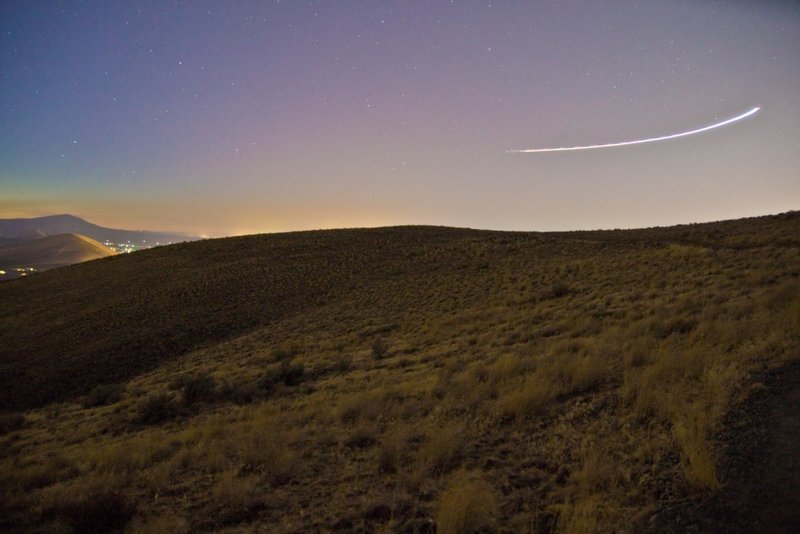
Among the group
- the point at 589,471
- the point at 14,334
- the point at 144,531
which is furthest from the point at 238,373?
the point at 14,334

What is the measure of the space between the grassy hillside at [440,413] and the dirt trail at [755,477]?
0.15 m

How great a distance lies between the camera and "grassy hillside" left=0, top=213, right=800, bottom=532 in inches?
172

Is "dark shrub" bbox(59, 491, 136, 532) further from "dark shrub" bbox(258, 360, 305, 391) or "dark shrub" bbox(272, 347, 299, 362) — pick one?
"dark shrub" bbox(272, 347, 299, 362)

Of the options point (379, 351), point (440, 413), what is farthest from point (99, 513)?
point (379, 351)

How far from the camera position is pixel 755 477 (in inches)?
150

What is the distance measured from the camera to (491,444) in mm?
5566

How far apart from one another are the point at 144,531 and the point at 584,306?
14414mm

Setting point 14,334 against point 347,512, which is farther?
point 14,334

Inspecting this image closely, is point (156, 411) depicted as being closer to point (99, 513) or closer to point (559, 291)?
point (99, 513)

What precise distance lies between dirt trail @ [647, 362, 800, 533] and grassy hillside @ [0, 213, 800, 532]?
0.15m

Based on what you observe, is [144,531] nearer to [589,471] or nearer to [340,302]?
[589,471]

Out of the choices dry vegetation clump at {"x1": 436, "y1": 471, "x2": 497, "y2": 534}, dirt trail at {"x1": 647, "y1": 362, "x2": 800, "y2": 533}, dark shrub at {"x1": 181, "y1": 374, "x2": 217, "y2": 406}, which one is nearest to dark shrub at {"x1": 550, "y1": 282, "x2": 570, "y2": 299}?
dirt trail at {"x1": 647, "y1": 362, "x2": 800, "y2": 533}

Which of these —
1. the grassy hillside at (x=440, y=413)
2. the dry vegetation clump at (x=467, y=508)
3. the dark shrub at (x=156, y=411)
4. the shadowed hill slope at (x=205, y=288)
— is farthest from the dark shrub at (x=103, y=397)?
the dry vegetation clump at (x=467, y=508)

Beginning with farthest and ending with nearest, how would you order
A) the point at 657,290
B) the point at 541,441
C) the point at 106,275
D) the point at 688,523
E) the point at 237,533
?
the point at 106,275 → the point at 657,290 → the point at 541,441 → the point at 237,533 → the point at 688,523
